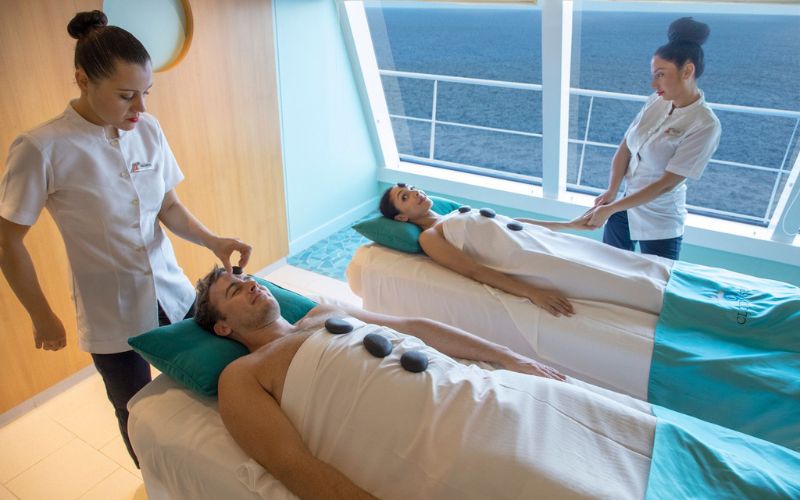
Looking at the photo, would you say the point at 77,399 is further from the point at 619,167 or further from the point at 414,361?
the point at 619,167

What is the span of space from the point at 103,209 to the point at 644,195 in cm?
209

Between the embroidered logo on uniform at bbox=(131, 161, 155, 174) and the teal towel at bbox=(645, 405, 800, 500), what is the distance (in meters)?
1.55

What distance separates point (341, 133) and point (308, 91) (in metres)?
0.50

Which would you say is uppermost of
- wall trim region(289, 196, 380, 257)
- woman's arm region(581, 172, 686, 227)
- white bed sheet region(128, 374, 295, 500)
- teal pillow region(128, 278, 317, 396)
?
woman's arm region(581, 172, 686, 227)

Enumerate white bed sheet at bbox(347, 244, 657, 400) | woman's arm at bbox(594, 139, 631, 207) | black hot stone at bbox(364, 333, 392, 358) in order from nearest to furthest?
black hot stone at bbox(364, 333, 392, 358) → white bed sheet at bbox(347, 244, 657, 400) → woman's arm at bbox(594, 139, 631, 207)

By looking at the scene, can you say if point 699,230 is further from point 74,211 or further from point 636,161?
point 74,211

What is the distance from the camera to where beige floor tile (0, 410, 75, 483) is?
1.92m

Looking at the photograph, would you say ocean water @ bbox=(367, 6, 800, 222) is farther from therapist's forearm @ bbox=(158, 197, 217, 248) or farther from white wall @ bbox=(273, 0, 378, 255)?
therapist's forearm @ bbox=(158, 197, 217, 248)

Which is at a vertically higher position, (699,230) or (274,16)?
(274,16)

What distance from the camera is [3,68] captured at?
6.01 feet

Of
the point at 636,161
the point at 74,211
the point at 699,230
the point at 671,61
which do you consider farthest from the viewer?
the point at 699,230

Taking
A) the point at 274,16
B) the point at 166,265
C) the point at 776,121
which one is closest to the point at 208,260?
the point at 166,265

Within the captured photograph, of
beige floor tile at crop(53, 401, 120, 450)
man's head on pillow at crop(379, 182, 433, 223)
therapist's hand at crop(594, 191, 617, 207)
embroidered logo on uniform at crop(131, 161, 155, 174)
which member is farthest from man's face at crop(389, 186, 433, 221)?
beige floor tile at crop(53, 401, 120, 450)

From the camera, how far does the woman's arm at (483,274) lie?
1.92 metres
